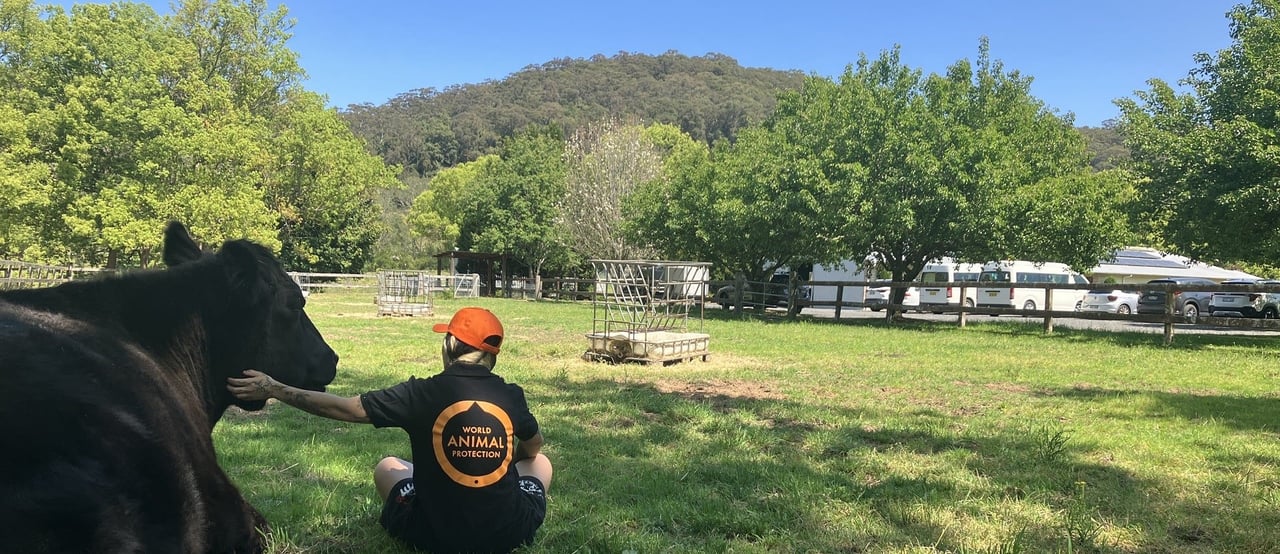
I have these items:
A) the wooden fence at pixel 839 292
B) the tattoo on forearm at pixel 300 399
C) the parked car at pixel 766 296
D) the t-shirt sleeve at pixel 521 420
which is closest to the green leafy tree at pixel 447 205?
the wooden fence at pixel 839 292

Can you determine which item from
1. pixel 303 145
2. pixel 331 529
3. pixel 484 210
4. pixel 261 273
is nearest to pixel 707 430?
pixel 331 529

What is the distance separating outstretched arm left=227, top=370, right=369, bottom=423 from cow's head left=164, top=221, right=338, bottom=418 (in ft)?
0.40

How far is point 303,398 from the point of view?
2.90 meters

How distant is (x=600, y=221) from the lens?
3372 centimetres

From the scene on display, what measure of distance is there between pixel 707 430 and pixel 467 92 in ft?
464

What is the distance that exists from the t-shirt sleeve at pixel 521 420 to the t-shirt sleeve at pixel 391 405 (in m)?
0.38

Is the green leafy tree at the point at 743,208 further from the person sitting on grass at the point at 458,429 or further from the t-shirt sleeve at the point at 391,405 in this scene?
the t-shirt sleeve at the point at 391,405

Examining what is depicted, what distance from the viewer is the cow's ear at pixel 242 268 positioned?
9.82 ft

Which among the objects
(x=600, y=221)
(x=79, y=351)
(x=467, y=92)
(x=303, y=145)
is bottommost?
(x=79, y=351)

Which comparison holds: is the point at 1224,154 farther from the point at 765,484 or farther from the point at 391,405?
the point at 391,405

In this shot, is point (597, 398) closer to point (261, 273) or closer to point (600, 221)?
point (261, 273)

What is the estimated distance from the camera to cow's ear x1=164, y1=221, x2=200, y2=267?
3.13m

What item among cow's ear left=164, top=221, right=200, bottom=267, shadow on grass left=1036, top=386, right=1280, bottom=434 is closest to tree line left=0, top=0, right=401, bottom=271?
cow's ear left=164, top=221, right=200, bottom=267

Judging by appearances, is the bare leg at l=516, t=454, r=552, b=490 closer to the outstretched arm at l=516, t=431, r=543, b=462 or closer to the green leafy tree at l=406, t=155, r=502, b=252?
the outstretched arm at l=516, t=431, r=543, b=462
